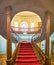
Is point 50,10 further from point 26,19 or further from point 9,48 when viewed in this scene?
point 26,19

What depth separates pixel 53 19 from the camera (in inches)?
455

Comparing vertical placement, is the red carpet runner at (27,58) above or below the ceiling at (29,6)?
below

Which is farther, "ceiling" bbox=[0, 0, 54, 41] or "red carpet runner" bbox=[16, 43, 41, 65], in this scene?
"red carpet runner" bbox=[16, 43, 41, 65]

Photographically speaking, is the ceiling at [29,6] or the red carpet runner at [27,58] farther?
the red carpet runner at [27,58]

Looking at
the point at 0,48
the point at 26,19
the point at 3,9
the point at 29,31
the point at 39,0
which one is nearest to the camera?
the point at 39,0

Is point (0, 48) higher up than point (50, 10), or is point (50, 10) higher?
point (50, 10)

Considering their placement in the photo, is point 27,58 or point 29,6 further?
point 27,58

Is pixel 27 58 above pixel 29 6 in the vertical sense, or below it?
below

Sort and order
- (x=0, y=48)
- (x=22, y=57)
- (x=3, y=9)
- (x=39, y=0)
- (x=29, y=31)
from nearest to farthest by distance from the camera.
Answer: (x=39, y=0) → (x=3, y=9) → (x=22, y=57) → (x=0, y=48) → (x=29, y=31)

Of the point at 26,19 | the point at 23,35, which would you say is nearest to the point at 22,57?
the point at 23,35

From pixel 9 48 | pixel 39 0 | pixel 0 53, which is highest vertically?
pixel 39 0

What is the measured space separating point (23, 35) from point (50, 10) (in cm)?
1367

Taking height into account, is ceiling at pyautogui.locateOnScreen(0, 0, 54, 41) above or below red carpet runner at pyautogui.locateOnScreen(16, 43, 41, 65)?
above

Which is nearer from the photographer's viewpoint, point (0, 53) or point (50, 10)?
point (50, 10)
